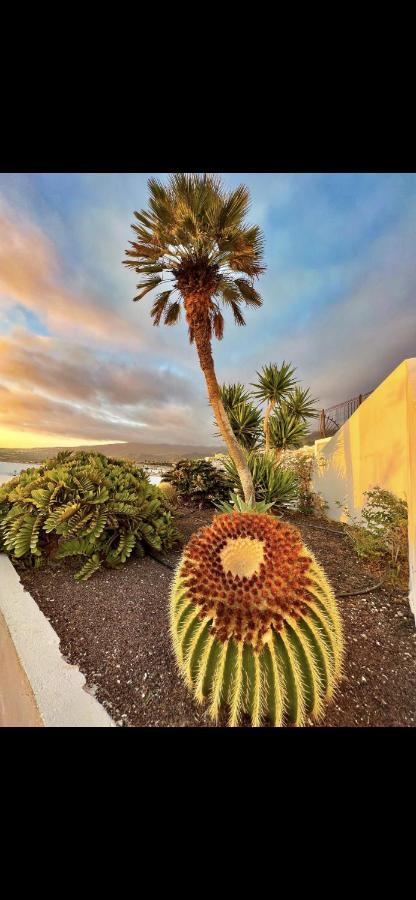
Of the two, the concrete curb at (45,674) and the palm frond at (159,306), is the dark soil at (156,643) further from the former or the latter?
the palm frond at (159,306)

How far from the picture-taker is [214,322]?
5980mm

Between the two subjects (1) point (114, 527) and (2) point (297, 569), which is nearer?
(2) point (297, 569)

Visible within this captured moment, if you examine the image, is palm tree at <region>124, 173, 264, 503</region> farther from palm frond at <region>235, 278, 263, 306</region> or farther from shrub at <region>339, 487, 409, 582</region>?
shrub at <region>339, 487, 409, 582</region>

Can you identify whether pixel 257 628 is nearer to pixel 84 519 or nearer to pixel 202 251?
pixel 84 519

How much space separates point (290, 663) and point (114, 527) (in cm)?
214

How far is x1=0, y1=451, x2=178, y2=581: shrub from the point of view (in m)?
2.70

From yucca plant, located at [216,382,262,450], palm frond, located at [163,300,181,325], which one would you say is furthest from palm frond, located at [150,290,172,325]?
yucca plant, located at [216,382,262,450]

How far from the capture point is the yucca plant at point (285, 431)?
8016 millimetres

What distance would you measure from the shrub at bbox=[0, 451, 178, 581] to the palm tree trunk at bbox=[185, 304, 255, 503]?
2.10m

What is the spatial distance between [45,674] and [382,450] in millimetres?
3442

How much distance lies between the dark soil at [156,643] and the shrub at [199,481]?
2.81 metres

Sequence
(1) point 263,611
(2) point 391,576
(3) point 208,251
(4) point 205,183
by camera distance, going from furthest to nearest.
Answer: (3) point 208,251
(4) point 205,183
(2) point 391,576
(1) point 263,611
